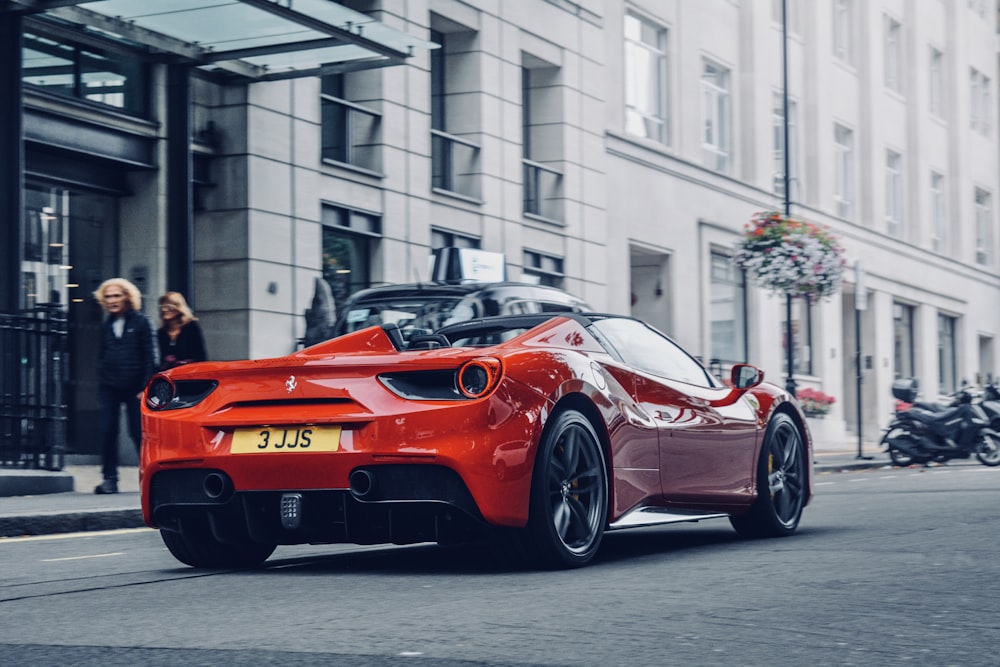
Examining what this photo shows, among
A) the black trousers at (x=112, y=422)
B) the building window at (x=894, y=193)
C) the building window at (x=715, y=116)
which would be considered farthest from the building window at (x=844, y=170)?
the black trousers at (x=112, y=422)

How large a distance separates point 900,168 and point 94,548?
37870mm

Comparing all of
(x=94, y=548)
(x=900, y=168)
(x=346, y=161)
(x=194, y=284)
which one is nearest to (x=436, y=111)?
(x=346, y=161)

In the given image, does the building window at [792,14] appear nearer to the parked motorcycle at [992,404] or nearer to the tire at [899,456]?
the parked motorcycle at [992,404]

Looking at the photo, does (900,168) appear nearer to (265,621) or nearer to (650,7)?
(650,7)

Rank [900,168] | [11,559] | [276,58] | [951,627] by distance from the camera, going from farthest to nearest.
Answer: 1. [900,168]
2. [276,58]
3. [11,559]
4. [951,627]

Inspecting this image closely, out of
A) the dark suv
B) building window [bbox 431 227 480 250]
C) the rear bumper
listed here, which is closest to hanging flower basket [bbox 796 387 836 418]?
building window [bbox 431 227 480 250]

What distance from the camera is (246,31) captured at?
56.4ft

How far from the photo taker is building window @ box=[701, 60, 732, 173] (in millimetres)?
33594

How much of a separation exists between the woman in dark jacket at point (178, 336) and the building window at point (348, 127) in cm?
795

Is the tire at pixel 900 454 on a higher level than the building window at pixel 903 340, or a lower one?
lower

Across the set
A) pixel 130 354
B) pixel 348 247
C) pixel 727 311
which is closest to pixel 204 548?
pixel 130 354

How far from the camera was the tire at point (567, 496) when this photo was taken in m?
7.01

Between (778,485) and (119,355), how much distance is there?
626cm

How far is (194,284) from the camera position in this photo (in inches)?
774
